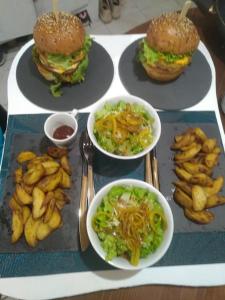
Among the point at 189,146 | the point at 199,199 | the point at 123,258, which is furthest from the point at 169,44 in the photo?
the point at 123,258

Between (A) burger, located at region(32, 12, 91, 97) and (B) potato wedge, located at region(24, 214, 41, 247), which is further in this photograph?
(A) burger, located at region(32, 12, 91, 97)

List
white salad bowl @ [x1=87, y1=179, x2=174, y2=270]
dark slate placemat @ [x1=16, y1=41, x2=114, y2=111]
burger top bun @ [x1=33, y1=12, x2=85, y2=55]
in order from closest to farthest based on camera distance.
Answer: white salad bowl @ [x1=87, y1=179, x2=174, y2=270] → burger top bun @ [x1=33, y1=12, x2=85, y2=55] → dark slate placemat @ [x1=16, y1=41, x2=114, y2=111]

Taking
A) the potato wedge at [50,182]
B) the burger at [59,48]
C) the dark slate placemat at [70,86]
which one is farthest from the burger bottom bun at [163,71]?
the potato wedge at [50,182]

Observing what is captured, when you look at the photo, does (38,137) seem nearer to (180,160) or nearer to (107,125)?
(107,125)

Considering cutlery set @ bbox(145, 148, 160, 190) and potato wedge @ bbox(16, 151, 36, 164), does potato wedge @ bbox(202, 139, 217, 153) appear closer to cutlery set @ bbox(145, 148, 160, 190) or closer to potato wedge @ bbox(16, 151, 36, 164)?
cutlery set @ bbox(145, 148, 160, 190)

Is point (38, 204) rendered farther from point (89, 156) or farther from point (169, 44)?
point (169, 44)

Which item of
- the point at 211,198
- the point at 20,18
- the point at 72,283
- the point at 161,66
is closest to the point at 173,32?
the point at 161,66

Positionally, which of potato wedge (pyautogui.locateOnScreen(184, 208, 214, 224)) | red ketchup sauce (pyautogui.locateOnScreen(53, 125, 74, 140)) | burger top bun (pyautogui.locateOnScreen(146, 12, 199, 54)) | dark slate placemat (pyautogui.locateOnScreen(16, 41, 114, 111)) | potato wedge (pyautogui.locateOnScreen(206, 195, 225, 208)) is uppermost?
burger top bun (pyautogui.locateOnScreen(146, 12, 199, 54))

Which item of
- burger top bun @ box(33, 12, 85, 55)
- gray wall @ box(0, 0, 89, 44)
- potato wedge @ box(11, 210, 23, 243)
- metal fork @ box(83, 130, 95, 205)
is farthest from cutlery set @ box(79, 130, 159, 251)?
gray wall @ box(0, 0, 89, 44)
